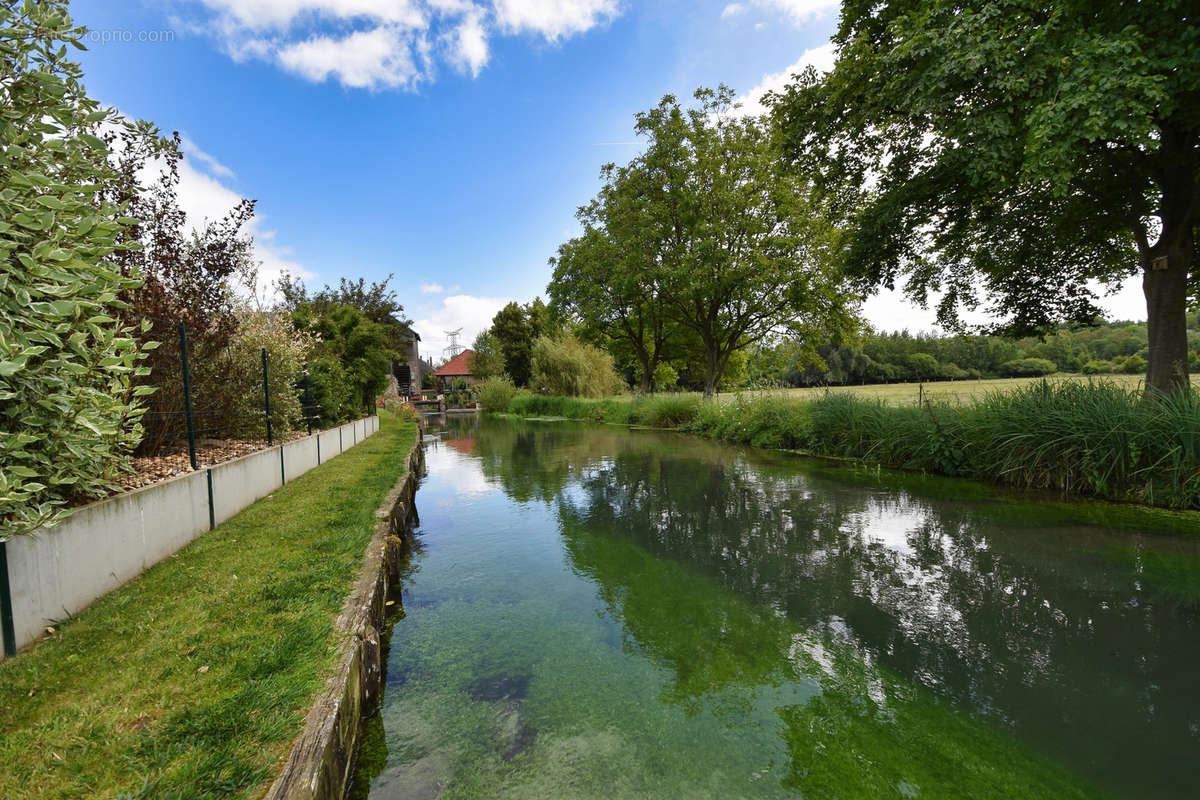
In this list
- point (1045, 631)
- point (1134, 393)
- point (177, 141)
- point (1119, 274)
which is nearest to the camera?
point (1045, 631)

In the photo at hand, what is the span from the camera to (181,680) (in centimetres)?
201

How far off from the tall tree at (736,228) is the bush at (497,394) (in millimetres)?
15057

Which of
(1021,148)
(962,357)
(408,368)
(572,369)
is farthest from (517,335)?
(1021,148)

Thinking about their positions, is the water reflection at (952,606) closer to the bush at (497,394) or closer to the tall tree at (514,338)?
the bush at (497,394)

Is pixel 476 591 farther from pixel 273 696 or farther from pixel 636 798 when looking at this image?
pixel 636 798

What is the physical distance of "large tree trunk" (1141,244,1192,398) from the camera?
709 centimetres

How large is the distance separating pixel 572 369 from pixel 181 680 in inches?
960

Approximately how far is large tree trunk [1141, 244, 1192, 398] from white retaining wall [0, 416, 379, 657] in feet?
38.1

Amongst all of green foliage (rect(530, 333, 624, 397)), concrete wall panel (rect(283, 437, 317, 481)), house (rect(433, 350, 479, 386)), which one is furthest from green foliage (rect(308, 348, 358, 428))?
house (rect(433, 350, 479, 386))

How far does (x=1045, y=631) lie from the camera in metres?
3.07

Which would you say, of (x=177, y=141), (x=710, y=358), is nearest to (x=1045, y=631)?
(x=177, y=141)

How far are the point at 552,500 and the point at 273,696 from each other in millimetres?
5256

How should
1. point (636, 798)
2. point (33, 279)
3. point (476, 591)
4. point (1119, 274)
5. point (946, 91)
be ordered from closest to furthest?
point (636, 798) < point (33, 279) < point (476, 591) < point (946, 91) < point (1119, 274)

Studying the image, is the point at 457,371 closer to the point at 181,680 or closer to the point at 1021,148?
the point at 1021,148
